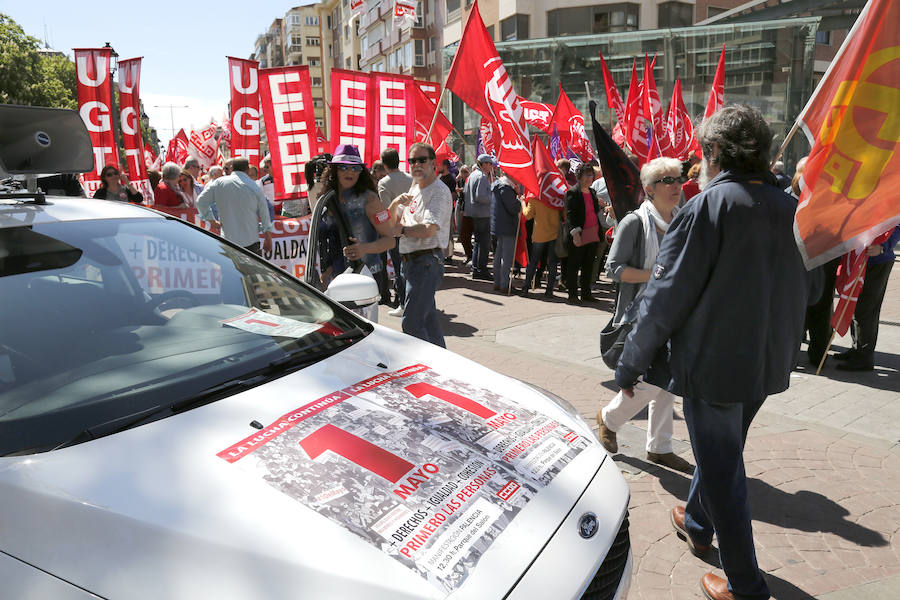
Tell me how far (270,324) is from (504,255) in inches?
323

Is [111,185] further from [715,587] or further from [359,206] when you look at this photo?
[715,587]

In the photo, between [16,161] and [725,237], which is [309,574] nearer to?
[725,237]

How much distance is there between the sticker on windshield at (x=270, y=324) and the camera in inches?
101

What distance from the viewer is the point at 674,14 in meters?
32.8

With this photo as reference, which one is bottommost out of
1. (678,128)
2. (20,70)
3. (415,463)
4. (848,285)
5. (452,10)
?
(848,285)

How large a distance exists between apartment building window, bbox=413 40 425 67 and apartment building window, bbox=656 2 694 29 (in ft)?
60.5

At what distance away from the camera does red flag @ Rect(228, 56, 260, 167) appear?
1195cm

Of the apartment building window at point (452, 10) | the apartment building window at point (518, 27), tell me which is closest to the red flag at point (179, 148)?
the apartment building window at point (518, 27)

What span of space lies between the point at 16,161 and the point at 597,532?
116 inches

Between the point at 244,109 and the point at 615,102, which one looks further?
→ the point at 615,102

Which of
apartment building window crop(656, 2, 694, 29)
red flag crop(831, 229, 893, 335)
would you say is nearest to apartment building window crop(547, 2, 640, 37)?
apartment building window crop(656, 2, 694, 29)

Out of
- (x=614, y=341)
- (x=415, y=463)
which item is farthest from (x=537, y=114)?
(x=415, y=463)

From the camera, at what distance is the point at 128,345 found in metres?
2.26

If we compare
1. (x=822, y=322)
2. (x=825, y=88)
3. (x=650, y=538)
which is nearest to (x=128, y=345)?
(x=650, y=538)
